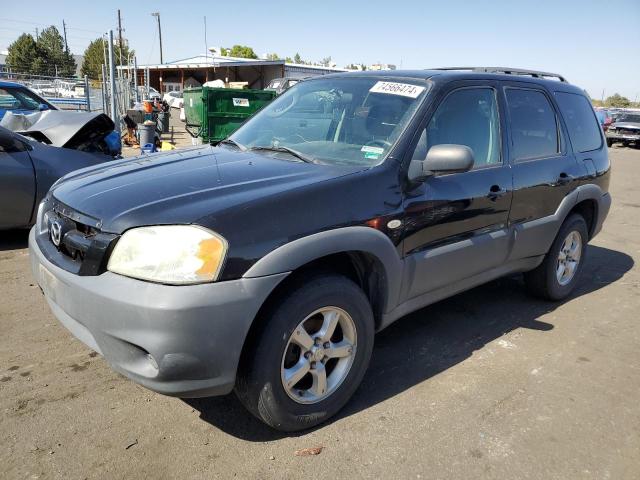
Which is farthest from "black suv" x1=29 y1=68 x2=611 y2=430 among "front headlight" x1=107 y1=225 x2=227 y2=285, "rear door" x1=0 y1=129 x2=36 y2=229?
"rear door" x1=0 y1=129 x2=36 y2=229

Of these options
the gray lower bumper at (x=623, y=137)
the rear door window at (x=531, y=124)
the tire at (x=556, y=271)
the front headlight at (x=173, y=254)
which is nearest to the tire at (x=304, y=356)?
the front headlight at (x=173, y=254)

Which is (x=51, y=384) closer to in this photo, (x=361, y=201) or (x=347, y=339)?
(x=347, y=339)

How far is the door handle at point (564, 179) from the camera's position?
13.4 feet

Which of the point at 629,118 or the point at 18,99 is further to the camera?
the point at 629,118

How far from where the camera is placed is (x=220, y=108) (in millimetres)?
12219

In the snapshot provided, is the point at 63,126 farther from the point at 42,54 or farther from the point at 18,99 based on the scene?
the point at 42,54

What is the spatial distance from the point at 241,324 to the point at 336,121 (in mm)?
1653

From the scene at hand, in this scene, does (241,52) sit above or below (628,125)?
above

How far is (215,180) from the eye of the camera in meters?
2.64

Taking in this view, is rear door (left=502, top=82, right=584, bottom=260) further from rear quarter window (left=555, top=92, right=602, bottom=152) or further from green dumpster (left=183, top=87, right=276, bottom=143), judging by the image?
green dumpster (left=183, top=87, right=276, bottom=143)

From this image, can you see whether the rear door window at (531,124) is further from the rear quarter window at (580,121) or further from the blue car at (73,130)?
the blue car at (73,130)

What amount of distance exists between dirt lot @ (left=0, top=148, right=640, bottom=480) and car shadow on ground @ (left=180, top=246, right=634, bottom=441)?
0.04 ft

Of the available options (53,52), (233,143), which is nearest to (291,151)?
(233,143)

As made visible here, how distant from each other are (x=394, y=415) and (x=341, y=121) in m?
1.80
